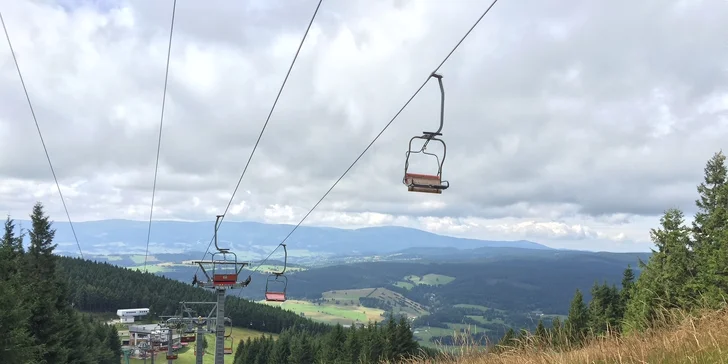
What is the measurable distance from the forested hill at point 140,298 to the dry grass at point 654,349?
101004mm

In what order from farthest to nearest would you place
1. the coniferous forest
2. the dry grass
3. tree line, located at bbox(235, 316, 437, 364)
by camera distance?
tree line, located at bbox(235, 316, 437, 364), the coniferous forest, the dry grass

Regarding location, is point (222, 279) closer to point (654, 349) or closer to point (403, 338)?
point (654, 349)

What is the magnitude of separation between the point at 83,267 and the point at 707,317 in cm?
12889

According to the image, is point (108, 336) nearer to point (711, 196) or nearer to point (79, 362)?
point (79, 362)

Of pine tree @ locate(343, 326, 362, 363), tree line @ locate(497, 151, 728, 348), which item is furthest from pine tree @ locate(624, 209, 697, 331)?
pine tree @ locate(343, 326, 362, 363)

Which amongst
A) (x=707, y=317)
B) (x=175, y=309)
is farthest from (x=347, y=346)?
(x=175, y=309)

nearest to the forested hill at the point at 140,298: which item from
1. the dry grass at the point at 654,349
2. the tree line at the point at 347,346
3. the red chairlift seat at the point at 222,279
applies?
the tree line at the point at 347,346

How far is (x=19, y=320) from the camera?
16781 millimetres

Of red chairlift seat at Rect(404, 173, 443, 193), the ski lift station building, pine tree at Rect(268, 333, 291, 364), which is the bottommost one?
the ski lift station building

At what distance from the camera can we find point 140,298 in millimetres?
108188

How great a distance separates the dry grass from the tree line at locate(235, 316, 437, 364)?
2853 centimetres

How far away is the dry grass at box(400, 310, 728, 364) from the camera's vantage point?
4406 millimetres

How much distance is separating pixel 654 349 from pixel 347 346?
44.7 m

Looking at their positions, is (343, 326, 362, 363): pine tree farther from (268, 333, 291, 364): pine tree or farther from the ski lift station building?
the ski lift station building
